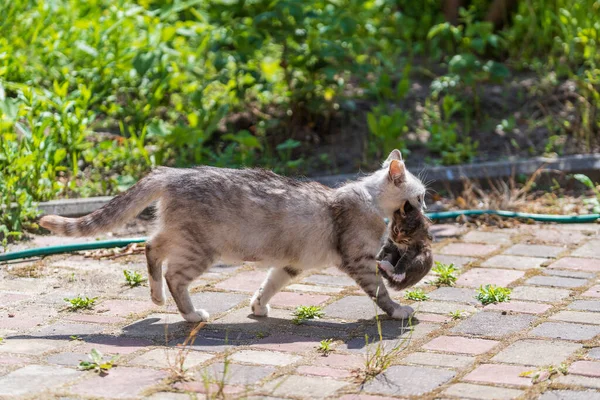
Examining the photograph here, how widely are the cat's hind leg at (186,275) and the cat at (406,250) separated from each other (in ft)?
3.35

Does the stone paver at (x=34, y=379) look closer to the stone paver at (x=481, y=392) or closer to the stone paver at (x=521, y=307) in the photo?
the stone paver at (x=481, y=392)

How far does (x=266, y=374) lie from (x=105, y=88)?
14.9ft

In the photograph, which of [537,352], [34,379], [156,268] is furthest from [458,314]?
[34,379]

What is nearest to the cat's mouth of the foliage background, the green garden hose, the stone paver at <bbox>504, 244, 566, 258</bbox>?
the stone paver at <bbox>504, 244, 566, 258</bbox>

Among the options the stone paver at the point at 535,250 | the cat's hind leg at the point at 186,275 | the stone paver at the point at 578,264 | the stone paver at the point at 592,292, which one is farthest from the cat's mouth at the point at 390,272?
the stone paver at the point at 535,250

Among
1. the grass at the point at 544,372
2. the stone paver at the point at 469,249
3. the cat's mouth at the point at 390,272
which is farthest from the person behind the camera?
the stone paver at the point at 469,249

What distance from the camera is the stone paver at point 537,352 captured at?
168 inches

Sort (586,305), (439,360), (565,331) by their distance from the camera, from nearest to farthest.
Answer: (439,360)
(565,331)
(586,305)

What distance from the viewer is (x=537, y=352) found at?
439 centimetres

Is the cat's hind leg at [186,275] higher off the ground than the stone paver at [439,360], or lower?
higher

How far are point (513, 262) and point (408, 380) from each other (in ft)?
7.75

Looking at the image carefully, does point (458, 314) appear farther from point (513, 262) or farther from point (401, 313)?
point (513, 262)

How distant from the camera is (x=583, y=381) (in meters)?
3.97

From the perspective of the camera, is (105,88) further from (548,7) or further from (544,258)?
(548,7)
